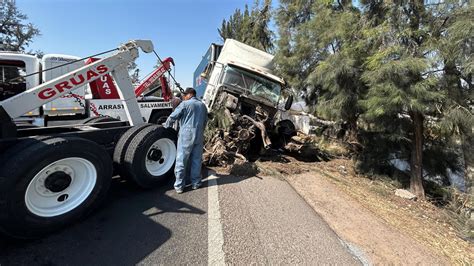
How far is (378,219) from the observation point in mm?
4234

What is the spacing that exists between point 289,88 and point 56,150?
28.9 ft

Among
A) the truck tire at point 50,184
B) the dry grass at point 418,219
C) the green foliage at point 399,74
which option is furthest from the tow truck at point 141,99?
the dry grass at point 418,219

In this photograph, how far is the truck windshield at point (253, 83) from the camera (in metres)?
7.77

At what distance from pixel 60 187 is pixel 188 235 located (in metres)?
1.55

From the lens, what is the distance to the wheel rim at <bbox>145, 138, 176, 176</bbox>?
432cm

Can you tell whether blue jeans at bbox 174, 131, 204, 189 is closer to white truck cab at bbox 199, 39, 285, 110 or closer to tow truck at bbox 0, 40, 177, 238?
tow truck at bbox 0, 40, 177, 238

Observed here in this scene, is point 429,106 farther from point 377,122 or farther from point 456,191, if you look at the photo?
point 456,191

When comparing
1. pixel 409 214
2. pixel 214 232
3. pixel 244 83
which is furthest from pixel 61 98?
pixel 409 214

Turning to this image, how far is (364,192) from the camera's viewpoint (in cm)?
591

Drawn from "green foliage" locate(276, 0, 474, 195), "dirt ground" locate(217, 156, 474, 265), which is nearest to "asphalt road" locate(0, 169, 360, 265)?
"dirt ground" locate(217, 156, 474, 265)

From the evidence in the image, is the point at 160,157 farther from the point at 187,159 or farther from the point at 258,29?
the point at 258,29

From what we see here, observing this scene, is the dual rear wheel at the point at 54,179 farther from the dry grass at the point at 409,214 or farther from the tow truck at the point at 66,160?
the dry grass at the point at 409,214

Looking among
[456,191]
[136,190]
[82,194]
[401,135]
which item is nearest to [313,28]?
[401,135]

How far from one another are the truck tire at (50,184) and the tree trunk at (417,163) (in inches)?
279
